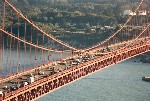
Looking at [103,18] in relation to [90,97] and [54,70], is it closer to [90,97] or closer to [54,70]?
[90,97]

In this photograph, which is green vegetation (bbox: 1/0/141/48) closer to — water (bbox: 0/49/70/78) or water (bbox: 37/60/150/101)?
water (bbox: 0/49/70/78)

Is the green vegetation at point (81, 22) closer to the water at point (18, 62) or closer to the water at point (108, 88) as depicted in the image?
the water at point (18, 62)

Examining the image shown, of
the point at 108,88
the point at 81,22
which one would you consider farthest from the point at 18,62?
the point at 81,22

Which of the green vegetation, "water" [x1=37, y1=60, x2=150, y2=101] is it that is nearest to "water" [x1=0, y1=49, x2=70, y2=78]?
"water" [x1=37, y1=60, x2=150, y2=101]

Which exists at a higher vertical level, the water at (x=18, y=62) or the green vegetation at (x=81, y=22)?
the green vegetation at (x=81, y=22)

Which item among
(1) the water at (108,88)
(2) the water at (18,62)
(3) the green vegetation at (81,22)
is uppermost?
(3) the green vegetation at (81,22)

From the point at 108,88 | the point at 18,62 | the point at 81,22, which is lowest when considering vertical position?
the point at 108,88

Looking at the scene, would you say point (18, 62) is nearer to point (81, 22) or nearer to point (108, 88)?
point (108, 88)

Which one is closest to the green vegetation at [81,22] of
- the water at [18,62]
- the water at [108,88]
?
the water at [18,62]
